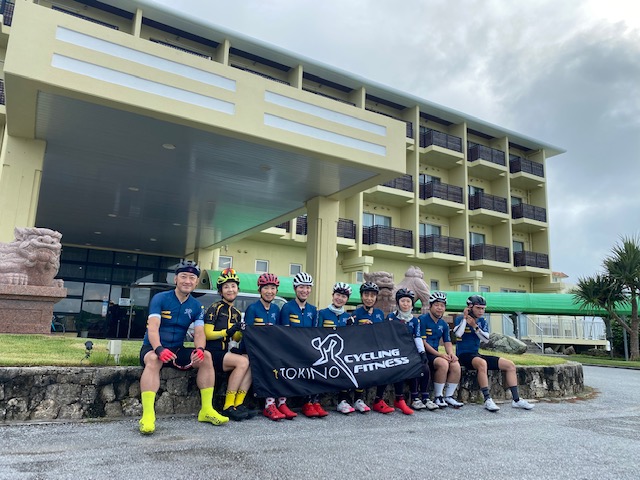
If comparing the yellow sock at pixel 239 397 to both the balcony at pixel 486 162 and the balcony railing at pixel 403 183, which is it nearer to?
the balcony railing at pixel 403 183

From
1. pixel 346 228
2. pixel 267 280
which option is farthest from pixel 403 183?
pixel 267 280

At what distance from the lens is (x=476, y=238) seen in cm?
3036

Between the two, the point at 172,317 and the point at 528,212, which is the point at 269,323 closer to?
the point at 172,317

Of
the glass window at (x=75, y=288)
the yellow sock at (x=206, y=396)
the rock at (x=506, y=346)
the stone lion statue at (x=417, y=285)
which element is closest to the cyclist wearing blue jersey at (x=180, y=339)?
the yellow sock at (x=206, y=396)

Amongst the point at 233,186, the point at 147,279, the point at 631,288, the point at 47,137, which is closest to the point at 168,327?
the point at 47,137

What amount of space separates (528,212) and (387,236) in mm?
11576

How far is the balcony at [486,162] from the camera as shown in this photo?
29.1m

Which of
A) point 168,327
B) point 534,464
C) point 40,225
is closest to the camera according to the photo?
point 534,464

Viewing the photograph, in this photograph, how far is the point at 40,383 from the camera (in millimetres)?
4820

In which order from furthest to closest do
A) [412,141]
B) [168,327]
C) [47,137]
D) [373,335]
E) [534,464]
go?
[412,141], [47,137], [373,335], [168,327], [534,464]

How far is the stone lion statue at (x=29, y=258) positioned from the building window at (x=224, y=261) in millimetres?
13822

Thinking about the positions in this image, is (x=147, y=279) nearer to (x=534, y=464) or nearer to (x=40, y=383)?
(x=40, y=383)

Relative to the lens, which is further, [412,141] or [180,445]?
[412,141]

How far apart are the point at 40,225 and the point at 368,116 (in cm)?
1441
